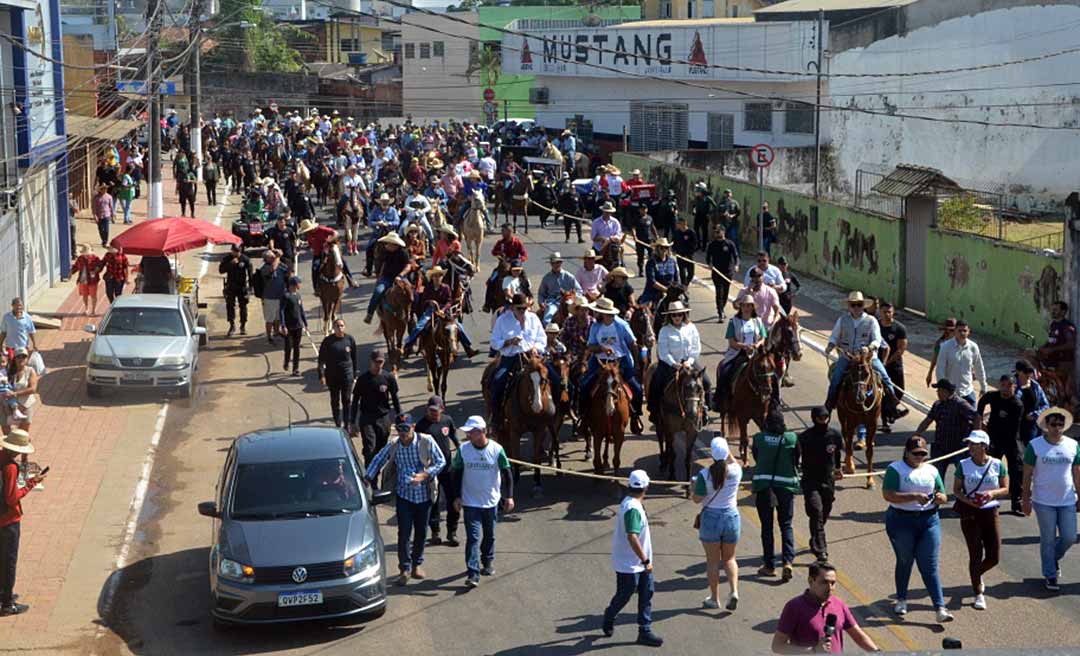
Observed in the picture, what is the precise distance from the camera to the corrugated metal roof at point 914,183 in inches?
1288

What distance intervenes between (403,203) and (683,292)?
1457cm

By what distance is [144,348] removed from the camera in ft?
78.2

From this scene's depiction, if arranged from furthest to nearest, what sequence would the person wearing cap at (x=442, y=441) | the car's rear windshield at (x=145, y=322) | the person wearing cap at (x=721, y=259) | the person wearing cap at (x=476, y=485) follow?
the person wearing cap at (x=721, y=259) → the car's rear windshield at (x=145, y=322) → the person wearing cap at (x=442, y=441) → the person wearing cap at (x=476, y=485)

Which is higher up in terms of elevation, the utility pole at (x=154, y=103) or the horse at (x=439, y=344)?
the utility pole at (x=154, y=103)

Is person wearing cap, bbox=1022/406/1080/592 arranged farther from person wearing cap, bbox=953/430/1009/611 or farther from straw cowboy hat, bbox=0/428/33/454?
straw cowboy hat, bbox=0/428/33/454

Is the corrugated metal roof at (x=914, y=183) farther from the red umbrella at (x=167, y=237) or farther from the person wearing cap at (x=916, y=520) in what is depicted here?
the person wearing cap at (x=916, y=520)

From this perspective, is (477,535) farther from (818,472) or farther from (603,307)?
(603,307)

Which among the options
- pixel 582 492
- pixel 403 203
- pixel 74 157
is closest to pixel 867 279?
pixel 403 203

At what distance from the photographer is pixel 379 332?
26.8 meters

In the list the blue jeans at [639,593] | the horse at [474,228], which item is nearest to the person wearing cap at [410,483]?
the blue jeans at [639,593]

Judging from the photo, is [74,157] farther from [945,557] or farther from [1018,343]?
[945,557]

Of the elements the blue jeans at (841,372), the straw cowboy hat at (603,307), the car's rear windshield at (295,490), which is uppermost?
the straw cowboy hat at (603,307)

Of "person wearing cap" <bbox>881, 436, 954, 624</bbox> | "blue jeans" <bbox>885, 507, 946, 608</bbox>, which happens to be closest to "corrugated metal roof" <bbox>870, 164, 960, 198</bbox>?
"person wearing cap" <bbox>881, 436, 954, 624</bbox>

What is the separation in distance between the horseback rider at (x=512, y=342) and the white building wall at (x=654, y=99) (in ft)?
110
